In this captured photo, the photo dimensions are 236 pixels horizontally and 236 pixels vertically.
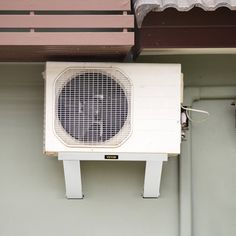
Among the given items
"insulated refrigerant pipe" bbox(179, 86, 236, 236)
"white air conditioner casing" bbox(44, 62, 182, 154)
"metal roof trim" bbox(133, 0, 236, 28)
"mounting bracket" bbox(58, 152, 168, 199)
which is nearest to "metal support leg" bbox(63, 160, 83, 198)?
"mounting bracket" bbox(58, 152, 168, 199)

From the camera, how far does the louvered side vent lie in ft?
8.25

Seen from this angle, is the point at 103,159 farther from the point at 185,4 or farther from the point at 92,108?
the point at 185,4

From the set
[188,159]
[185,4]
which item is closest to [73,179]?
[188,159]

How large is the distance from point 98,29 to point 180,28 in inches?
16.9

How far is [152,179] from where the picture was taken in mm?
2686

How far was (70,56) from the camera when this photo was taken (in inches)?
103

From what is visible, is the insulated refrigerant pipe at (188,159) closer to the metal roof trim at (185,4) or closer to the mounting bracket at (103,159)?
the mounting bracket at (103,159)

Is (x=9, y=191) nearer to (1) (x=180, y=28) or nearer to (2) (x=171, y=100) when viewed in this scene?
(2) (x=171, y=100)

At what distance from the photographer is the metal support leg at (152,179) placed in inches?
102


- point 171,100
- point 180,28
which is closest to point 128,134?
point 171,100

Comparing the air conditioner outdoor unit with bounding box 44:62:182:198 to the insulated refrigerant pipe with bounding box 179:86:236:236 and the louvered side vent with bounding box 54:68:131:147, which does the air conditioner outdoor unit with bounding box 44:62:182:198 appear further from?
the insulated refrigerant pipe with bounding box 179:86:236:236

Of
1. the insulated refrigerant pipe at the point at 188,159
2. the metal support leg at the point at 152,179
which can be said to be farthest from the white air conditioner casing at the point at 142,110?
the insulated refrigerant pipe at the point at 188,159

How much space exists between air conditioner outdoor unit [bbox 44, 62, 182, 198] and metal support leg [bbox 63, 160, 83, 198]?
8 centimetres

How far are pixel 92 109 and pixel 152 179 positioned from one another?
21.6 inches
